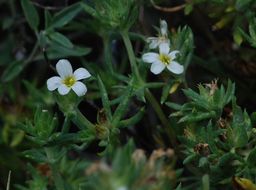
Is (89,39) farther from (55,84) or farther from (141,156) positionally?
(141,156)

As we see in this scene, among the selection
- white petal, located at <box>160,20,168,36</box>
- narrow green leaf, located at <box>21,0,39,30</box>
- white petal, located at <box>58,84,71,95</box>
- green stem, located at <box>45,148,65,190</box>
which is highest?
narrow green leaf, located at <box>21,0,39,30</box>

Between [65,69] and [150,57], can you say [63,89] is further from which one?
[150,57]

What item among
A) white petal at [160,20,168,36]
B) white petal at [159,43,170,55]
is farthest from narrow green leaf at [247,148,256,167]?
white petal at [160,20,168,36]

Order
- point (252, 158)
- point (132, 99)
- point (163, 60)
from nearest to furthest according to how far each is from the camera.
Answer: point (252, 158), point (163, 60), point (132, 99)

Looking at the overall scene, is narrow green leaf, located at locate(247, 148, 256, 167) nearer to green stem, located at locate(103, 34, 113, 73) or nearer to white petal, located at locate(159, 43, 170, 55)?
white petal, located at locate(159, 43, 170, 55)

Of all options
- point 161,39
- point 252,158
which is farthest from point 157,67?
point 252,158

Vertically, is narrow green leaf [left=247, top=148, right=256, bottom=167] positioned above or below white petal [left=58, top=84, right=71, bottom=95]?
below
